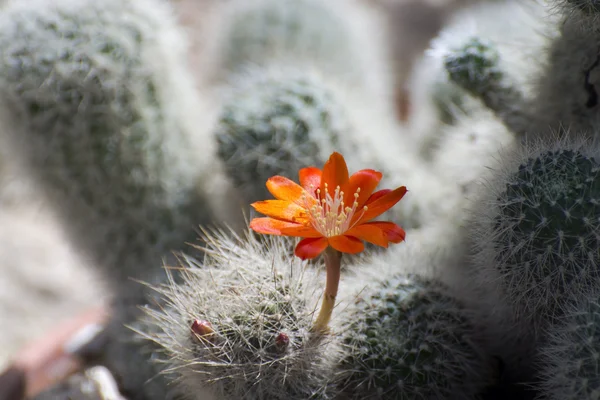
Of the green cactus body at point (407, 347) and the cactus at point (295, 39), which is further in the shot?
the cactus at point (295, 39)

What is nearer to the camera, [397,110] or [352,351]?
[352,351]

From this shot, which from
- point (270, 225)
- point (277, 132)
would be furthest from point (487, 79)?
point (270, 225)

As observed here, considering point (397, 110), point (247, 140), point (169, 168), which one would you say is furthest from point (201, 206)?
point (397, 110)

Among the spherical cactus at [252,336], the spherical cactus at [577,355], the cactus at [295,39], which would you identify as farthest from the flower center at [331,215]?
the cactus at [295,39]

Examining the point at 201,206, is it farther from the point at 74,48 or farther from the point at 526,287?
the point at 526,287

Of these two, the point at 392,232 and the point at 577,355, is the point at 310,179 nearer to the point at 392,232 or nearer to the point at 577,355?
the point at 392,232

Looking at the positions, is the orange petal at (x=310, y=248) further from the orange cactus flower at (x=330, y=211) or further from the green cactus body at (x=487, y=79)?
the green cactus body at (x=487, y=79)
